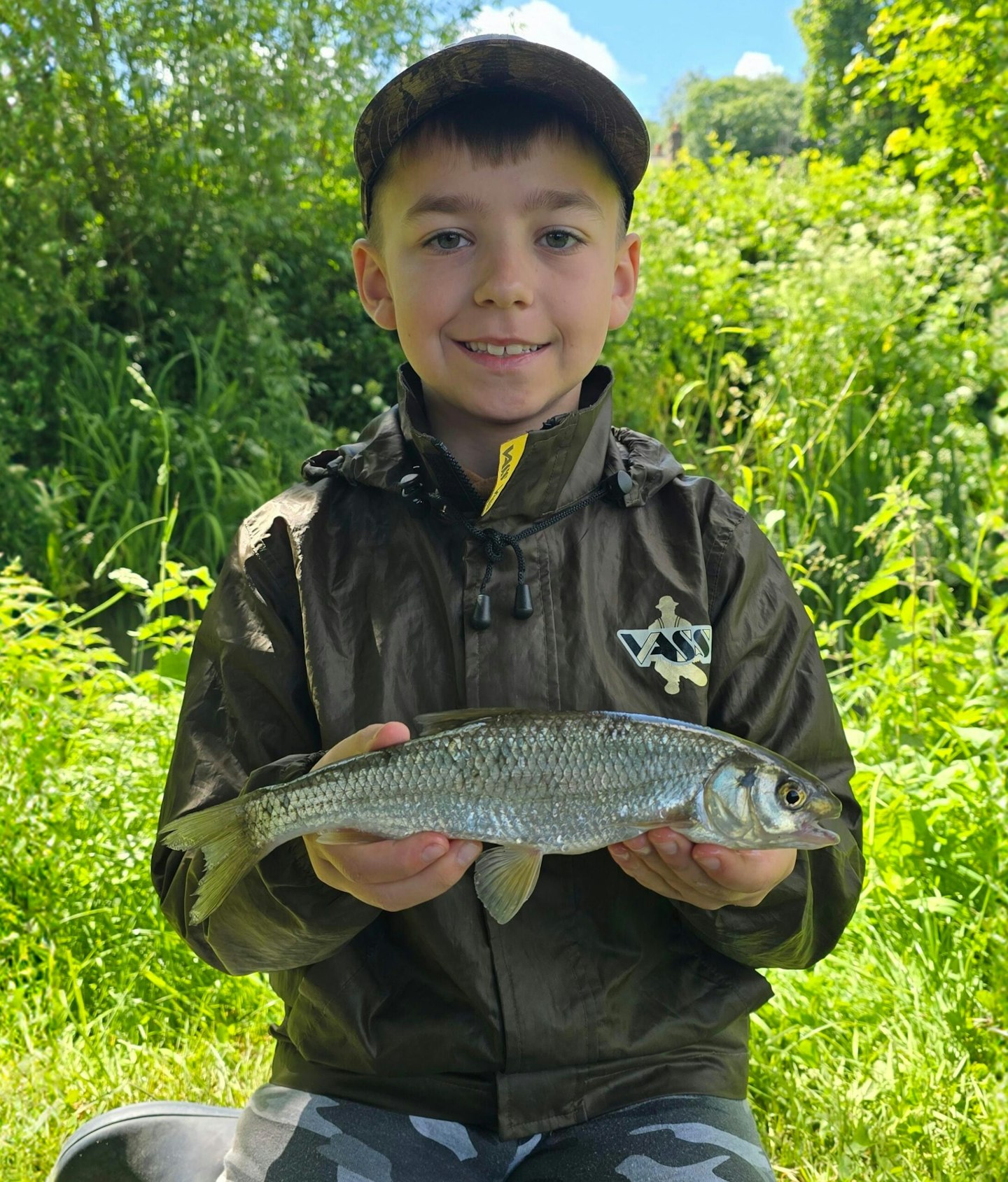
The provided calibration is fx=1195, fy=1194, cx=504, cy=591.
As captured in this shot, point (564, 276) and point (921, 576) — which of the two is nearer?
point (564, 276)

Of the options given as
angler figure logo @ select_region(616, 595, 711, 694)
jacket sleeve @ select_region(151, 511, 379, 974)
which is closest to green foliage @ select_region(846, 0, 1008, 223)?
angler figure logo @ select_region(616, 595, 711, 694)

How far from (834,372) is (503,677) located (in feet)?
17.4

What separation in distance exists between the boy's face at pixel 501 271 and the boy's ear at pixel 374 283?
130 mm

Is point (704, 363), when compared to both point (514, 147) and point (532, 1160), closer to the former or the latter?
point (514, 147)

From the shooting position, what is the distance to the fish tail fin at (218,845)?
189 centimetres

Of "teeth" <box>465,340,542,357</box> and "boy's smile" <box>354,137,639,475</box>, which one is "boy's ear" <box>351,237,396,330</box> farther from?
"teeth" <box>465,340,542,357</box>

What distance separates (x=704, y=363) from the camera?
9.05m

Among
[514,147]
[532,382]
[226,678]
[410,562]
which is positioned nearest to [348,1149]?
[226,678]

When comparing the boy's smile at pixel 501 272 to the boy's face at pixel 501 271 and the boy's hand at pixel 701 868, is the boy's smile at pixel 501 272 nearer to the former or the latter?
the boy's face at pixel 501 271

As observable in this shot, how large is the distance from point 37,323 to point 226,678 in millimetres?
6355

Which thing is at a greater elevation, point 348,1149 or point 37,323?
point 37,323

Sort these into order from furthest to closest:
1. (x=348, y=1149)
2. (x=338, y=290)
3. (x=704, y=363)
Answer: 1. (x=338, y=290)
2. (x=704, y=363)
3. (x=348, y=1149)

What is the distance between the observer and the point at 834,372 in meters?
6.83

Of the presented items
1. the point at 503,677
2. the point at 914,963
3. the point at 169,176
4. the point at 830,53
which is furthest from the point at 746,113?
the point at 503,677
